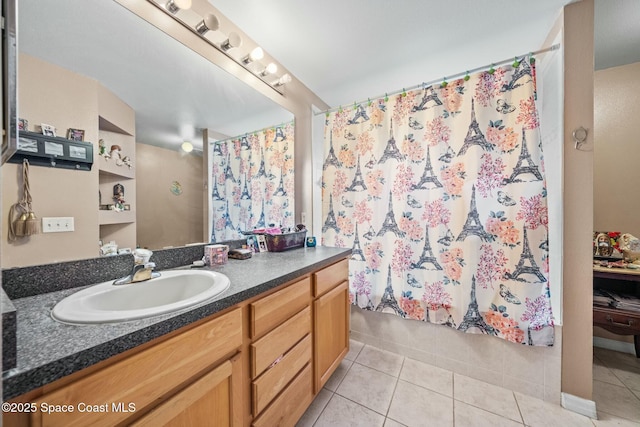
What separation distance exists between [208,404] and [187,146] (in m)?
1.23

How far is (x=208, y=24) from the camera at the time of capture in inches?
47.8

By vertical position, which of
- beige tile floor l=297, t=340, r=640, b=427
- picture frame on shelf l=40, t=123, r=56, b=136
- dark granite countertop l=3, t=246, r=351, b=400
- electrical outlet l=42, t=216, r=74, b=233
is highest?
picture frame on shelf l=40, t=123, r=56, b=136

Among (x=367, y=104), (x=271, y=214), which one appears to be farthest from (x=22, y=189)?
(x=367, y=104)

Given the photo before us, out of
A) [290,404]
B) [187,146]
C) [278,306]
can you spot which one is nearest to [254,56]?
[187,146]

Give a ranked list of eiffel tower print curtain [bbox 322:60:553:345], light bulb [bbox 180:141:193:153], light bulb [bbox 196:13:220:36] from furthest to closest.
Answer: eiffel tower print curtain [bbox 322:60:553:345], light bulb [bbox 180:141:193:153], light bulb [bbox 196:13:220:36]

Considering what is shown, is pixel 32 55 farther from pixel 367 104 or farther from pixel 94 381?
pixel 367 104

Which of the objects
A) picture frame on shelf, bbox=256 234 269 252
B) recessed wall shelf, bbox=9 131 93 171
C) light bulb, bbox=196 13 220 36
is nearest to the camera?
recessed wall shelf, bbox=9 131 93 171

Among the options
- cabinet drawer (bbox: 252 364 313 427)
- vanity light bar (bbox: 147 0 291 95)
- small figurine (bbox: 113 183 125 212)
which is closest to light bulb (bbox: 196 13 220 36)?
vanity light bar (bbox: 147 0 291 95)

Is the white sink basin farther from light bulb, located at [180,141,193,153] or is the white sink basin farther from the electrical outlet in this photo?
light bulb, located at [180,141,193,153]

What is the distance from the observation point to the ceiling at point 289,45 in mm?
919

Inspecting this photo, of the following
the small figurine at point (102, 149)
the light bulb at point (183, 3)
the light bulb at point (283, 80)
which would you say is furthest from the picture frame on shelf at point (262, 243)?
the light bulb at point (183, 3)

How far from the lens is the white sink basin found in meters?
0.63

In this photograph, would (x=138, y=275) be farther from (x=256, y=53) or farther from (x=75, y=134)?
(x=256, y=53)

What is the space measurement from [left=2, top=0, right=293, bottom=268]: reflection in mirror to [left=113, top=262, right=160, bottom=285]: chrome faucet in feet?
0.57
